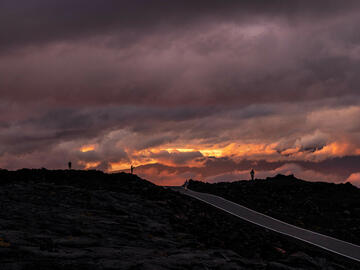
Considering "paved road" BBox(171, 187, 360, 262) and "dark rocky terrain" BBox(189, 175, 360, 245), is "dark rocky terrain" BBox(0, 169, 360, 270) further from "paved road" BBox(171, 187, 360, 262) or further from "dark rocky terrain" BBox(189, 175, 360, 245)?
"dark rocky terrain" BBox(189, 175, 360, 245)

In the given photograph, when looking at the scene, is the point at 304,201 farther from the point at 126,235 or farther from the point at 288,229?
the point at 126,235

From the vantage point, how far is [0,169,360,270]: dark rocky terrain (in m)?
12.2

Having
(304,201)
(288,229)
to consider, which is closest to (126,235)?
(288,229)

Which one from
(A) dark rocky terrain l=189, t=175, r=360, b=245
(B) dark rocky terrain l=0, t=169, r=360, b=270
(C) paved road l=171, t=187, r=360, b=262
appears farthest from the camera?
(A) dark rocky terrain l=189, t=175, r=360, b=245

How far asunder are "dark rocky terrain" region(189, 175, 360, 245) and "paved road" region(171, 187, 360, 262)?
5.36ft

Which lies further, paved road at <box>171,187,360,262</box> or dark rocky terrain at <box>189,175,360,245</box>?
dark rocky terrain at <box>189,175,360,245</box>

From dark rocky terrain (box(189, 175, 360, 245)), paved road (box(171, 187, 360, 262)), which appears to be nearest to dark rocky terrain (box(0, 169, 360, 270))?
paved road (box(171, 187, 360, 262))

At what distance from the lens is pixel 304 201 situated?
129 feet

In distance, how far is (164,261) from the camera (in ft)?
40.3

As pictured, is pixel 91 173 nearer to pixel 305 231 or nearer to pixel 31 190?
pixel 31 190

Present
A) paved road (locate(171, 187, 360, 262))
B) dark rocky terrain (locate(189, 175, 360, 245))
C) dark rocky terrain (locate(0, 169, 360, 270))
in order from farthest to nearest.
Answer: dark rocky terrain (locate(189, 175, 360, 245))
paved road (locate(171, 187, 360, 262))
dark rocky terrain (locate(0, 169, 360, 270))

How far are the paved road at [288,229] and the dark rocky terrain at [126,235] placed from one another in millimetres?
957

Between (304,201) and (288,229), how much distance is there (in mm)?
13708

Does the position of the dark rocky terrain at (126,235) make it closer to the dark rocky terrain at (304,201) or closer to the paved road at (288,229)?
the paved road at (288,229)
